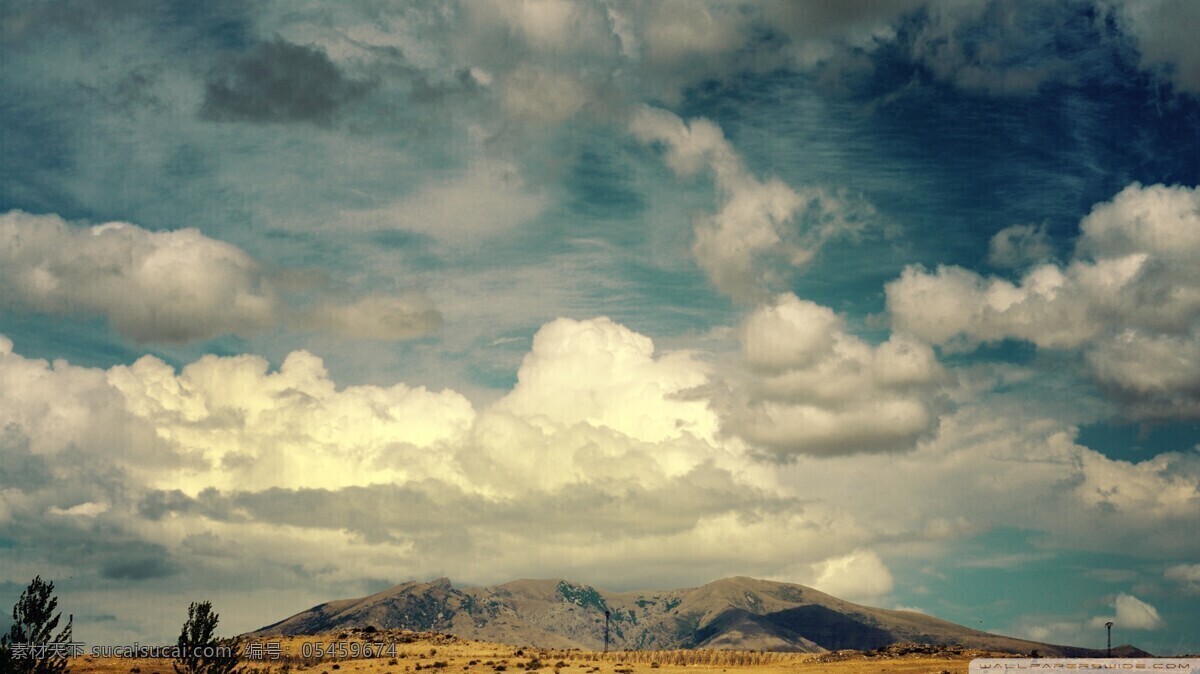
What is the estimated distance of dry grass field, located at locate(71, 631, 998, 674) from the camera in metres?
97.3

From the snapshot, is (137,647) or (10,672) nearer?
(10,672)

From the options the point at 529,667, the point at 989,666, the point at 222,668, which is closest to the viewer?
the point at 989,666

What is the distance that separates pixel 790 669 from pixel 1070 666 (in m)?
51.1

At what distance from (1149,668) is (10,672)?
210 feet

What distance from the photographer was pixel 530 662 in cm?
10325

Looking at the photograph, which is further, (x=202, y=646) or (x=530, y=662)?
(x=530, y=662)

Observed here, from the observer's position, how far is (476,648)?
11919cm

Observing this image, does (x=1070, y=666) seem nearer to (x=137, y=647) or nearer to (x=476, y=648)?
(x=476, y=648)

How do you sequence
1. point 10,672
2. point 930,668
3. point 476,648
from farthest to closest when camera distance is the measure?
1. point 476,648
2. point 930,668
3. point 10,672

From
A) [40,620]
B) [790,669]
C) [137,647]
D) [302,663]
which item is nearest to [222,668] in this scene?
[40,620]

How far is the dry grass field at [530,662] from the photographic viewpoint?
97312mm

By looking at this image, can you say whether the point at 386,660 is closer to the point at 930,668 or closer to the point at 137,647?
the point at 137,647

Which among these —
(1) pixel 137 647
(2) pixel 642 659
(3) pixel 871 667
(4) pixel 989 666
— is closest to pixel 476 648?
(2) pixel 642 659

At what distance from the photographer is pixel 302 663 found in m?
106
